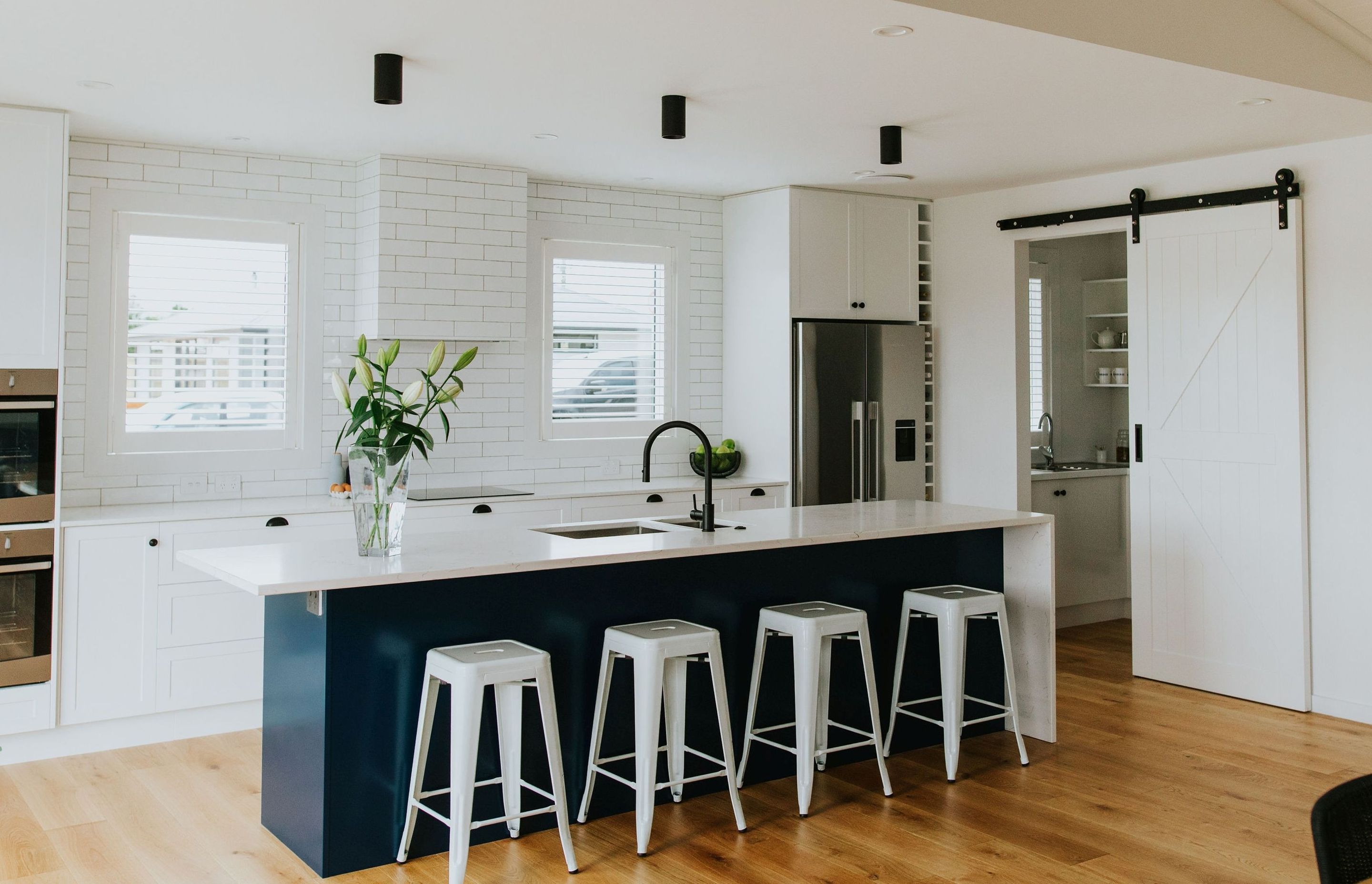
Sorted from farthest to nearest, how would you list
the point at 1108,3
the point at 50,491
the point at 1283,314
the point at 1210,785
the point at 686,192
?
the point at 686,192
the point at 1283,314
the point at 50,491
the point at 1210,785
the point at 1108,3

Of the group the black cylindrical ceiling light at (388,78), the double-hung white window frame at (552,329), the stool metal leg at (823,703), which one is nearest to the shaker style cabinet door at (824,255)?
the double-hung white window frame at (552,329)

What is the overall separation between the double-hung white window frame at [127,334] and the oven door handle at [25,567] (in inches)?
28.9

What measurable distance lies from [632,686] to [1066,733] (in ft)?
6.61

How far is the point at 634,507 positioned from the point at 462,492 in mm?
891

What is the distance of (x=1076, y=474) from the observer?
6742 millimetres

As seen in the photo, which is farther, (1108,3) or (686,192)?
(686,192)

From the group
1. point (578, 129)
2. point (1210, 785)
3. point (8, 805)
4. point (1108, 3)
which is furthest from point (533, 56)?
point (1210, 785)

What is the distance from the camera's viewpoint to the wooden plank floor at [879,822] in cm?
333

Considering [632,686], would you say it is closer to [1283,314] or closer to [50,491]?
[50,491]

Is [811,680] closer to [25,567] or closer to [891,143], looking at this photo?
[891,143]

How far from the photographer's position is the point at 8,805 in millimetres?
3939

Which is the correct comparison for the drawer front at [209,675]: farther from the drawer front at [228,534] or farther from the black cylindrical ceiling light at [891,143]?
the black cylindrical ceiling light at [891,143]

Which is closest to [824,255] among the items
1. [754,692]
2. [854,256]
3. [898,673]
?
[854,256]

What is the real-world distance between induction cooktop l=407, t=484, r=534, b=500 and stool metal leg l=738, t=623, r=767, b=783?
6.10ft
